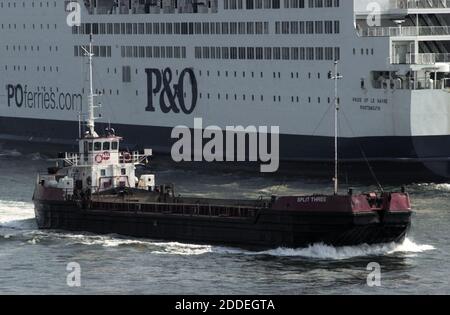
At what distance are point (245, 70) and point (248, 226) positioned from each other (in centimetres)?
2491

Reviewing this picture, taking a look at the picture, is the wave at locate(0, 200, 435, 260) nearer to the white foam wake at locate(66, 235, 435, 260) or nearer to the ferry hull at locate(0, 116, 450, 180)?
the white foam wake at locate(66, 235, 435, 260)

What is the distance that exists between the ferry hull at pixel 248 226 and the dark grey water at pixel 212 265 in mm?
391

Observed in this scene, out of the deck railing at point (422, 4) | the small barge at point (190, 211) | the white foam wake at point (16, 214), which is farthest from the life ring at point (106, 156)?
the deck railing at point (422, 4)

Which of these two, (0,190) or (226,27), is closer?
(0,190)

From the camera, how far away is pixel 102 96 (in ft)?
293

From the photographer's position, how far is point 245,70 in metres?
80.2

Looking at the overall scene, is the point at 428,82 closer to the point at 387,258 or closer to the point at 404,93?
the point at 404,93

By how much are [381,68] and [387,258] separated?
2030 cm

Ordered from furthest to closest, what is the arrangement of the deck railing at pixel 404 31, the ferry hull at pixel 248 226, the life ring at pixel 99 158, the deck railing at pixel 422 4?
the deck railing at pixel 422 4
the deck railing at pixel 404 31
the life ring at pixel 99 158
the ferry hull at pixel 248 226

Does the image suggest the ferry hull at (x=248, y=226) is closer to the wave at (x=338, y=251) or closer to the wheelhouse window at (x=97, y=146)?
the wave at (x=338, y=251)

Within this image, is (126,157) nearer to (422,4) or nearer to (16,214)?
(16,214)

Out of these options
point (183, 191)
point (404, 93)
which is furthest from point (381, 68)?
point (183, 191)

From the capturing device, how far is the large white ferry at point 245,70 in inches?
Result: 2876

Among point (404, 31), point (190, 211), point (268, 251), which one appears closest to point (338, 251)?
point (268, 251)
